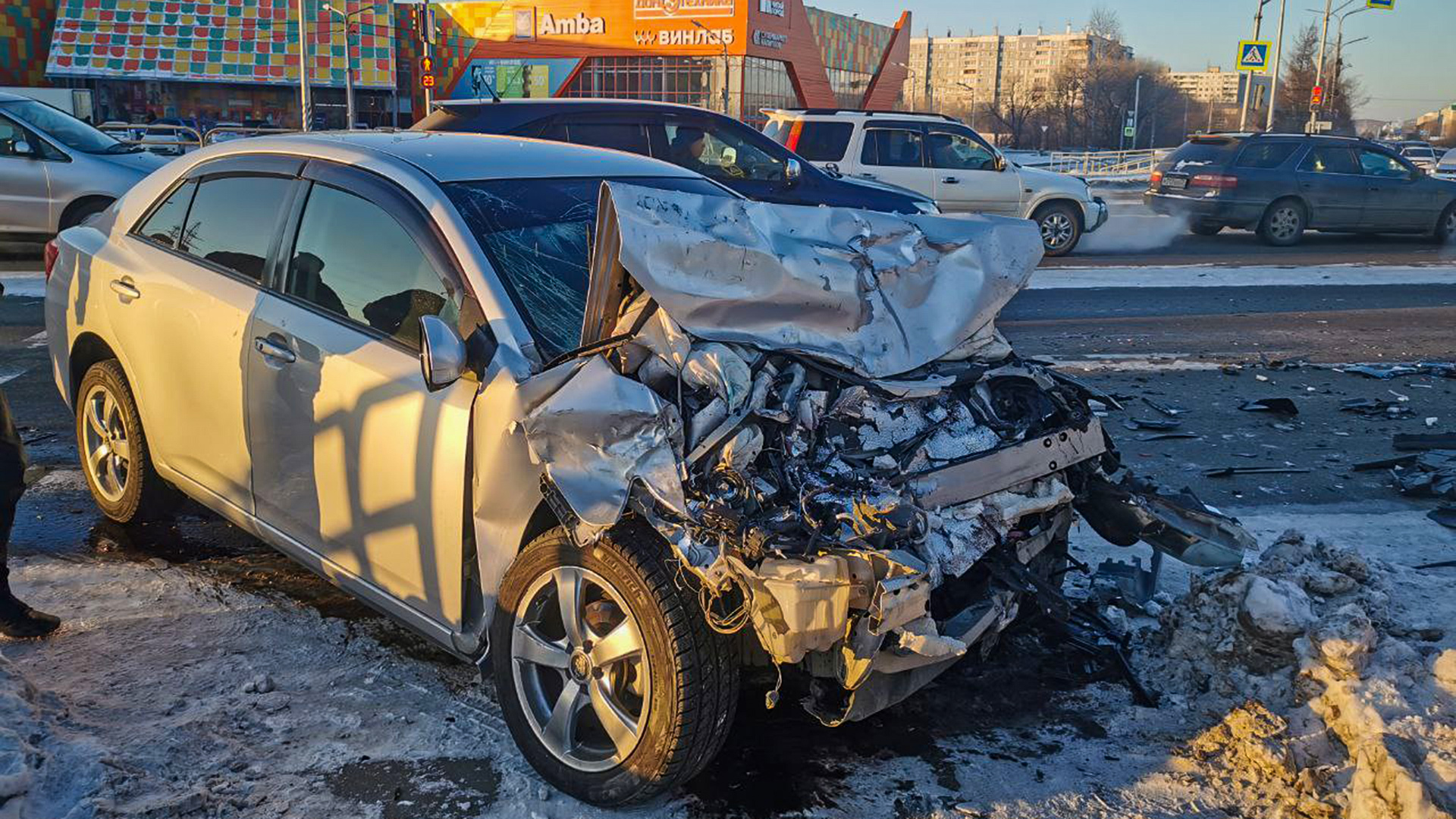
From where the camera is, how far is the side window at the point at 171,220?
482cm

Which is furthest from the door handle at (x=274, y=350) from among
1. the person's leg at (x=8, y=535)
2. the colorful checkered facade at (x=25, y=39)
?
the colorful checkered facade at (x=25, y=39)

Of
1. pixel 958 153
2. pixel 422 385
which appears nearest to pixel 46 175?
pixel 958 153

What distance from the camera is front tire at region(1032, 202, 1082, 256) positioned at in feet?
55.6

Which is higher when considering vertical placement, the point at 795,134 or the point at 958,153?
the point at 795,134

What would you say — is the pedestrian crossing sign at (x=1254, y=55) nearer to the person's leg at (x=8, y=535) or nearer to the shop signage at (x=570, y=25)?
the shop signage at (x=570, y=25)

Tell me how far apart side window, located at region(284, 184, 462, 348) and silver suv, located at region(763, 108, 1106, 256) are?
11800 millimetres

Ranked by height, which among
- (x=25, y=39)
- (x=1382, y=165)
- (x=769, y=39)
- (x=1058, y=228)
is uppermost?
(x=769, y=39)

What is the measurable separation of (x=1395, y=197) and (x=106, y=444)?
19581 mm

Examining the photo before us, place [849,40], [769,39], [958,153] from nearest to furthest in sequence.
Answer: [958,153] → [769,39] → [849,40]

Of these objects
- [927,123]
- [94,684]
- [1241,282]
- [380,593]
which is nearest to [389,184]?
[380,593]

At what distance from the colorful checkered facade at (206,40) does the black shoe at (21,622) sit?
49537 millimetres

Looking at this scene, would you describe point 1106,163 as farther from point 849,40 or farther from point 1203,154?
point 1203,154

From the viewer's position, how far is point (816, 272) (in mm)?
3691

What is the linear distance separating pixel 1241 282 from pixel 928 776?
11.8 m
